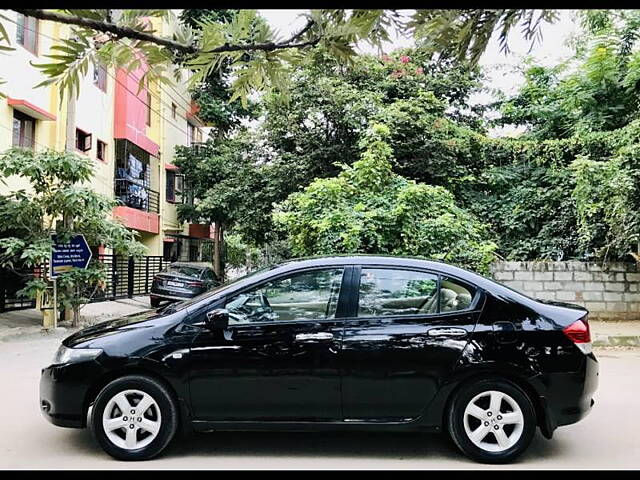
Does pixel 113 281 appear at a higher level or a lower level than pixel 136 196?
lower

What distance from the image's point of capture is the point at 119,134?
19.0 metres

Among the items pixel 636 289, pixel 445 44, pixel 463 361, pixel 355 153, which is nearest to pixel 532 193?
pixel 636 289

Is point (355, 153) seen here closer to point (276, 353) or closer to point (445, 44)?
point (276, 353)

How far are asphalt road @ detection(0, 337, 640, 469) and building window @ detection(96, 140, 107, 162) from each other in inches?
574

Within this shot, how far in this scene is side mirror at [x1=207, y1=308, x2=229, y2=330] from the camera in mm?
3945

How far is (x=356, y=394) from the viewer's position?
3.90 m

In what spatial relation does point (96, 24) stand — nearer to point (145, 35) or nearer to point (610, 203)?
point (145, 35)

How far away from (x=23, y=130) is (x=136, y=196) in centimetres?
739

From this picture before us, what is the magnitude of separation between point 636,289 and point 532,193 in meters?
3.25

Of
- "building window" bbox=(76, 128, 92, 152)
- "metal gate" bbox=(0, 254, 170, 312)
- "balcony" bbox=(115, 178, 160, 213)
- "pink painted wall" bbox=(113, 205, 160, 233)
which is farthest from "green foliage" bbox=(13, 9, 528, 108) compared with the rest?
"balcony" bbox=(115, 178, 160, 213)

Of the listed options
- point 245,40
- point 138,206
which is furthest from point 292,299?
point 138,206

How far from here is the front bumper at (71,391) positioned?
392 centimetres

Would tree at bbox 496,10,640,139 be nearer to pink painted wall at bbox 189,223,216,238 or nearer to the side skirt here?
the side skirt

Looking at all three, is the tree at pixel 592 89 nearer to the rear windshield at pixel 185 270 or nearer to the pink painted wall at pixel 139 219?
the rear windshield at pixel 185 270
